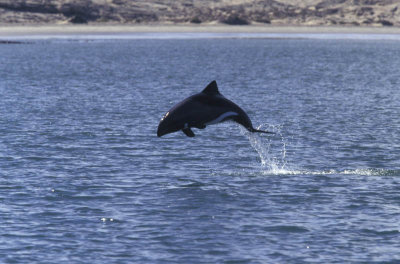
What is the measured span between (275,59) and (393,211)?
257 feet

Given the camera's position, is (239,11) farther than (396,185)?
Yes

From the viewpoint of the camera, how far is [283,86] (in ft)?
211

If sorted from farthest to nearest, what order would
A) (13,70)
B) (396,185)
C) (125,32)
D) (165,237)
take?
1. (125,32)
2. (13,70)
3. (396,185)
4. (165,237)

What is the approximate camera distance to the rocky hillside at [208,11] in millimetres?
143000

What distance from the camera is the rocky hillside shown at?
143000 millimetres

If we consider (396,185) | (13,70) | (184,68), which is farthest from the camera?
(184,68)

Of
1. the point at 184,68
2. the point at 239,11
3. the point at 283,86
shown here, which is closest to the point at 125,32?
the point at 239,11

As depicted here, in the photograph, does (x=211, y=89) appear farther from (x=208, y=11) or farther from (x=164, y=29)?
(x=208, y=11)

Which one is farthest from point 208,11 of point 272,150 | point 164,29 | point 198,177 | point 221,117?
point 221,117

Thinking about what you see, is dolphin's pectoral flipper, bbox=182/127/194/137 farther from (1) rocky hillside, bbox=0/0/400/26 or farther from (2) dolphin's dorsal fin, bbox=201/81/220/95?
(1) rocky hillside, bbox=0/0/400/26

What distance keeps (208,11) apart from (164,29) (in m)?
14.2

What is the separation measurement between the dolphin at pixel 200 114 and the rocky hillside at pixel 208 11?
11984 cm

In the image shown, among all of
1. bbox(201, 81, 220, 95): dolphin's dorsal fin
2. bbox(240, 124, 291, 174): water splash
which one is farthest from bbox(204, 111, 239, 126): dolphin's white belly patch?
bbox(240, 124, 291, 174): water splash

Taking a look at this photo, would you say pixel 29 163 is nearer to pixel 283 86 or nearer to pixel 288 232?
pixel 288 232
